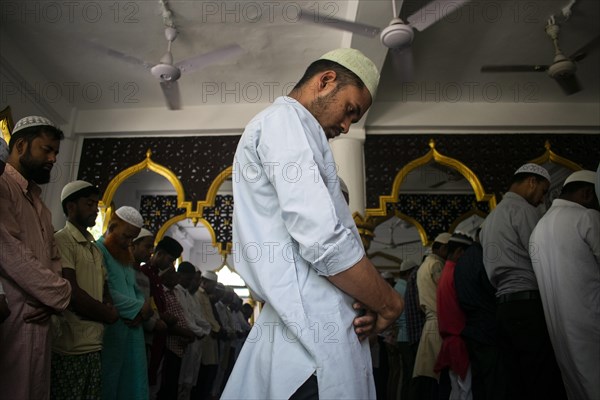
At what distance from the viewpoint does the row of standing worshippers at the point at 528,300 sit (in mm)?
2078

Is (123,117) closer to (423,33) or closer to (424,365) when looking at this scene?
(423,33)

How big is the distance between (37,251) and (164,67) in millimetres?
2239

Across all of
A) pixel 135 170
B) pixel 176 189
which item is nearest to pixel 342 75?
pixel 176 189

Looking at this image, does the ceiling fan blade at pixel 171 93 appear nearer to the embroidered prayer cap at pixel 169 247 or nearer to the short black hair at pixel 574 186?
the embroidered prayer cap at pixel 169 247

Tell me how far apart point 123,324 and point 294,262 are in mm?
2010

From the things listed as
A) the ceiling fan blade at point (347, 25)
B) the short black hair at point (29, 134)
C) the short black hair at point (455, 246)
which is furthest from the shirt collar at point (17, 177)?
the short black hair at point (455, 246)

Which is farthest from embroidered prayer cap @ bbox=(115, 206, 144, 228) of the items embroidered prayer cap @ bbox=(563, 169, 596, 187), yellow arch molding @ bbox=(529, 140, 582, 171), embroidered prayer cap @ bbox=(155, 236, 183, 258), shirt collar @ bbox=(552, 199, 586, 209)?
yellow arch molding @ bbox=(529, 140, 582, 171)

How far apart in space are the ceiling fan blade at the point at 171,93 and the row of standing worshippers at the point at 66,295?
1.25 metres

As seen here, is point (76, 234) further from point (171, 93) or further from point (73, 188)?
point (171, 93)

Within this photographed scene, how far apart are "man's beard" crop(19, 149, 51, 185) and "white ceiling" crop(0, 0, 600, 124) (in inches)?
87.3

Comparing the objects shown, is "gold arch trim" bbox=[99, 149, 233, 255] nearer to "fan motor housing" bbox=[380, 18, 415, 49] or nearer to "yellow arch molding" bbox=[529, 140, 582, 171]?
"fan motor housing" bbox=[380, 18, 415, 49]

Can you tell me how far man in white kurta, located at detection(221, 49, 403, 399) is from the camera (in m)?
0.91

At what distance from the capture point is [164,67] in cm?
366

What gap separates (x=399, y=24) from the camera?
3164 mm
